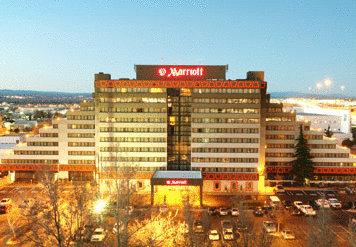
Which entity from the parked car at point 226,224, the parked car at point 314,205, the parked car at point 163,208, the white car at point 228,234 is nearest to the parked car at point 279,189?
the parked car at point 314,205

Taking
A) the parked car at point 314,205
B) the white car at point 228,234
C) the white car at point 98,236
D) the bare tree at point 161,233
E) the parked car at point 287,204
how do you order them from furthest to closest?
the parked car at point 287,204
the parked car at point 314,205
the white car at point 228,234
the white car at point 98,236
the bare tree at point 161,233

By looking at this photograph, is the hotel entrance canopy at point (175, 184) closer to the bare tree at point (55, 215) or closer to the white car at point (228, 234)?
the white car at point (228, 234)

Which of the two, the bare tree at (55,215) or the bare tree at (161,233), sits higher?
the bare tree at (55,215)

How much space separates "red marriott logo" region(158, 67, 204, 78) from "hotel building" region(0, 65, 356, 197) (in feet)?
0.83

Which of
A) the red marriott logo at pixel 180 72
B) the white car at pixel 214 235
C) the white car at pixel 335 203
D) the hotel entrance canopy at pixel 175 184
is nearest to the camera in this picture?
the white car at pixel 214 235

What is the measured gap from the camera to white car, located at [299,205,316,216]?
278 ft

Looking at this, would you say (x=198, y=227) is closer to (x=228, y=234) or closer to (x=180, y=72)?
(x=228, y=234)

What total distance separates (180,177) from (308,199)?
2996cm

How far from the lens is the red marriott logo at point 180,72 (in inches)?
4230

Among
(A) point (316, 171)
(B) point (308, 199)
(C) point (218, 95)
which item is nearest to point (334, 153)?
(A) point (316, 171)

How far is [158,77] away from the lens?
109000 mm

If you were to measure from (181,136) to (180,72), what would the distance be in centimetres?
1630

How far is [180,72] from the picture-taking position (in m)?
107

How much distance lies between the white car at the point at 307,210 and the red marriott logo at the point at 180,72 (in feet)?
135
